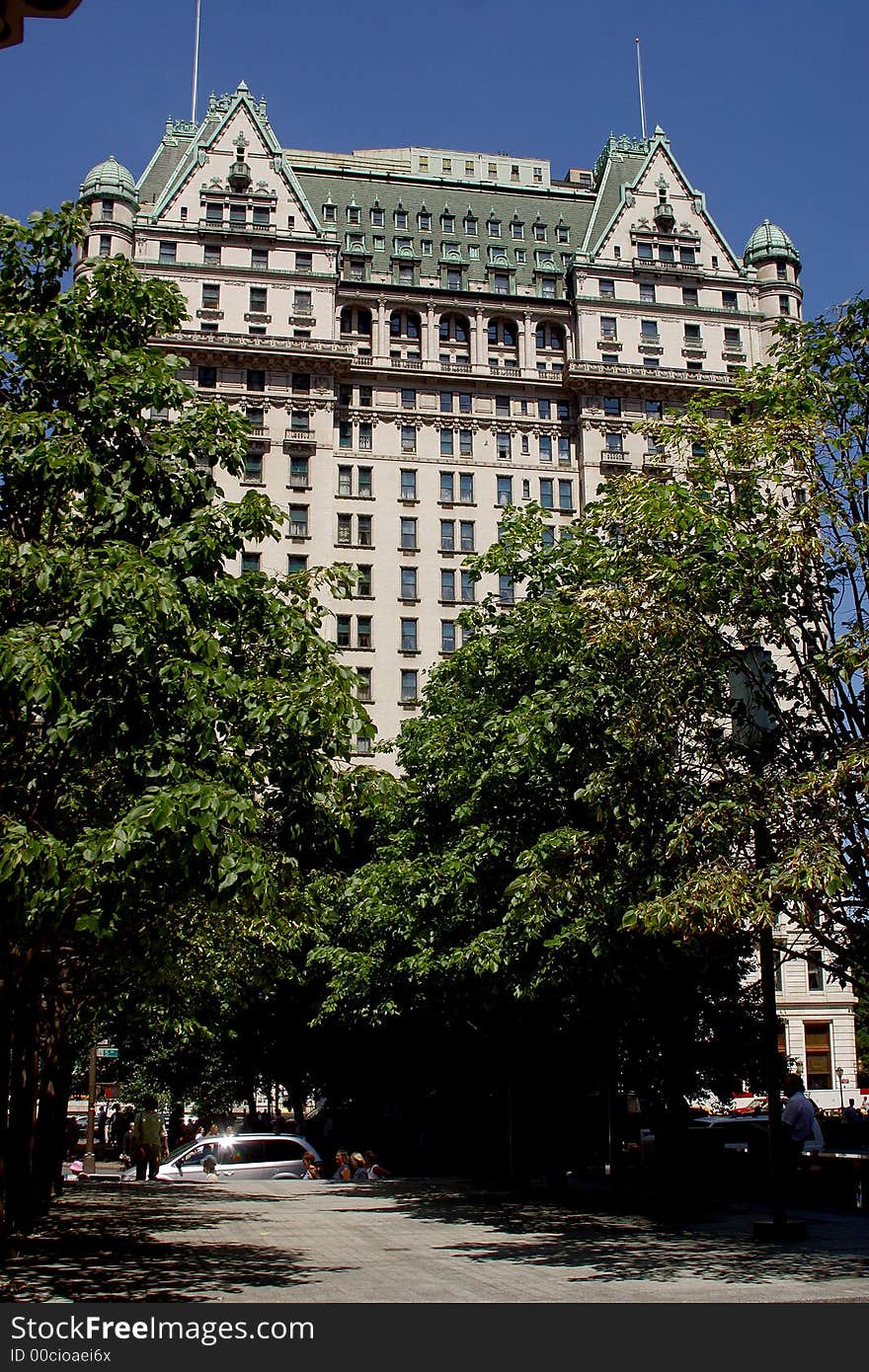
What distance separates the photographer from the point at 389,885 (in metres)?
29.4

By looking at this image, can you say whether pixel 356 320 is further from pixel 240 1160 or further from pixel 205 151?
pixel 240 1160

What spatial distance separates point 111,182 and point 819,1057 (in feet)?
224

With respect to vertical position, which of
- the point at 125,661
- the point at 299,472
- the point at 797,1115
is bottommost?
the point at 797,1115

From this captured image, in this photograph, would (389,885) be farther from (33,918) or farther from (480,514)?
(480,514)

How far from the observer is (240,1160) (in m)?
33.6

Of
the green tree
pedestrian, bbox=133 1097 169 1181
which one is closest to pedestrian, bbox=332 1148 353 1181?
pedestrian, bbox=133 1097 169 1181

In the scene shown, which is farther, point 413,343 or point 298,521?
point 413,343

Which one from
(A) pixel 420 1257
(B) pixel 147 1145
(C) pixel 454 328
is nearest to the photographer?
(A) pixel 420 1257

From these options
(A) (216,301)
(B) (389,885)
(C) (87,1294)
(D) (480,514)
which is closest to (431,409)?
(D) (480,514)

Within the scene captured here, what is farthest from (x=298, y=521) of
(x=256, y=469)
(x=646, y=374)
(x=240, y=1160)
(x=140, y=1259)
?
(x=140, y=1259)

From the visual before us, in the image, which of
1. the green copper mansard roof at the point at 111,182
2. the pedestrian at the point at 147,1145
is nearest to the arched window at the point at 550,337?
the green copper mansard roof at the point at 111,182

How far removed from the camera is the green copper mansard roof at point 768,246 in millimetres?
87625

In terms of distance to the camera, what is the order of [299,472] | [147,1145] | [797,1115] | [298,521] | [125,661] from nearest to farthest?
[125,661] → [797,1115] → [147,1145] → [298,521] → [299,472]

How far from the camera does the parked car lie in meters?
33.0
